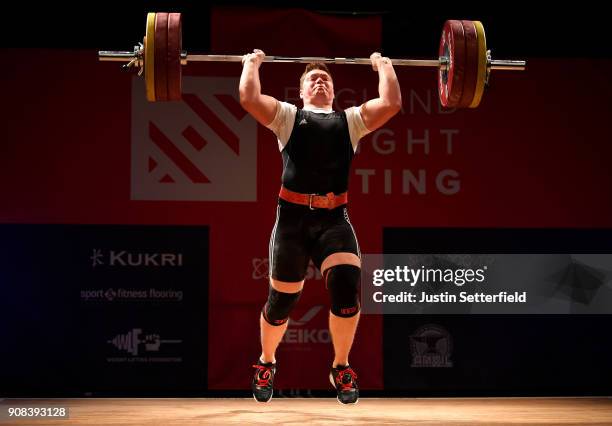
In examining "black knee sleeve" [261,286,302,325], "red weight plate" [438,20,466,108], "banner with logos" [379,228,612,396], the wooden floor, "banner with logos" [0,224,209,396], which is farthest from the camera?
"banner with logos" [379,228,612,396]

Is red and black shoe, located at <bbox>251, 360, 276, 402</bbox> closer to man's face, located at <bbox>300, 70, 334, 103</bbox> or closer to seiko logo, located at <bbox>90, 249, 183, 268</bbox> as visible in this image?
man's face, located at <bbox>300, 70, 334, 103</bbox>

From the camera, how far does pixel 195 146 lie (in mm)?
5730

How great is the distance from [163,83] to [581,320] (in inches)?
139

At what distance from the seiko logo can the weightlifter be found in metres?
1.88

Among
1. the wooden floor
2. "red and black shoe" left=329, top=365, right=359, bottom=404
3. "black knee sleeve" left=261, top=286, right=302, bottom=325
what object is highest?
"black knee sleeve" left=261, top=286, right=302, bottom=325

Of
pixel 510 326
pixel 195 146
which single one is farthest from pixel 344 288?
pixel 510 326

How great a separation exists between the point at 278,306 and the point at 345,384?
487 mm

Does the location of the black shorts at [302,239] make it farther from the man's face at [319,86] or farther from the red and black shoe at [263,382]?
the man's face at [319,86]

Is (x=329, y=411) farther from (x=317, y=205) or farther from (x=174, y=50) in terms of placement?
(x=174, y=50)

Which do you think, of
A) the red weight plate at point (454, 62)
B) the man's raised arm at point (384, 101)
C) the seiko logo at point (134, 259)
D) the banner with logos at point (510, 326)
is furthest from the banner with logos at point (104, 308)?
the red weight plate at point (454, 62)

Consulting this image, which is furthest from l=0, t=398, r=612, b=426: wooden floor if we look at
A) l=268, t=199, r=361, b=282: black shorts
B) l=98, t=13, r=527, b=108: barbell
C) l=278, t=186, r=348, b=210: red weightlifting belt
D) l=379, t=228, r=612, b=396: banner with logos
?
l=98, t=13, r=527, b=108: barbell

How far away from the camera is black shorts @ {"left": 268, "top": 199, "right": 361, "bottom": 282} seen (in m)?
3.87

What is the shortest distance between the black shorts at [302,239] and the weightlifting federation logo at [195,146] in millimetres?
1853

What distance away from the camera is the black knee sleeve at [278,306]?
3.91 metres
